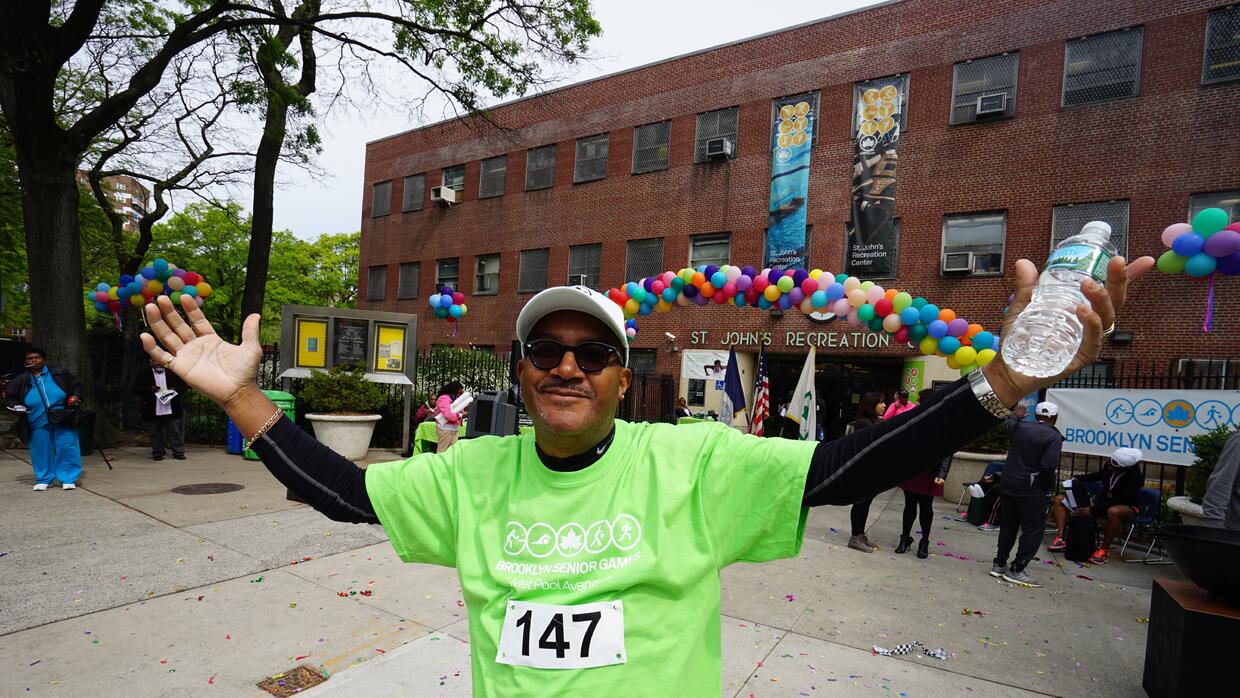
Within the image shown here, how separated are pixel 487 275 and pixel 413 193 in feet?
19.9

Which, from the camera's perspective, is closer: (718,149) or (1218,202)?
(1218,202)

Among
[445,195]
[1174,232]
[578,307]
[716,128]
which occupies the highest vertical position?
[716,128]

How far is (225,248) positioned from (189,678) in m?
28.4

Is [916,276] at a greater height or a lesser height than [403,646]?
greater

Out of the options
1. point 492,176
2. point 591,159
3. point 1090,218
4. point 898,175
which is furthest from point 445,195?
point 1090,218

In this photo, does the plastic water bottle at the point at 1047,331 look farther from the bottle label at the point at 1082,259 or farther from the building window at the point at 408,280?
the building window at the point at 408,280

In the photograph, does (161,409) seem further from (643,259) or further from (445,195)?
(445,195)

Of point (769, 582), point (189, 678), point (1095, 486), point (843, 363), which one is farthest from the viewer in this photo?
point (843, 363)

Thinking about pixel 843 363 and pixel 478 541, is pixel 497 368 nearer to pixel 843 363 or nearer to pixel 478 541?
pixel 843 363

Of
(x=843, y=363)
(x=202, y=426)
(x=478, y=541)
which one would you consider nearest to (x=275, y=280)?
(x=202, y=426)

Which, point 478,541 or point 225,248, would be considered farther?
point 225,248

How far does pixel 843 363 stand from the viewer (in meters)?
17.9

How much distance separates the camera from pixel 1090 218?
47.1ft

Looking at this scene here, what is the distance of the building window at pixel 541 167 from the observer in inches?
907
